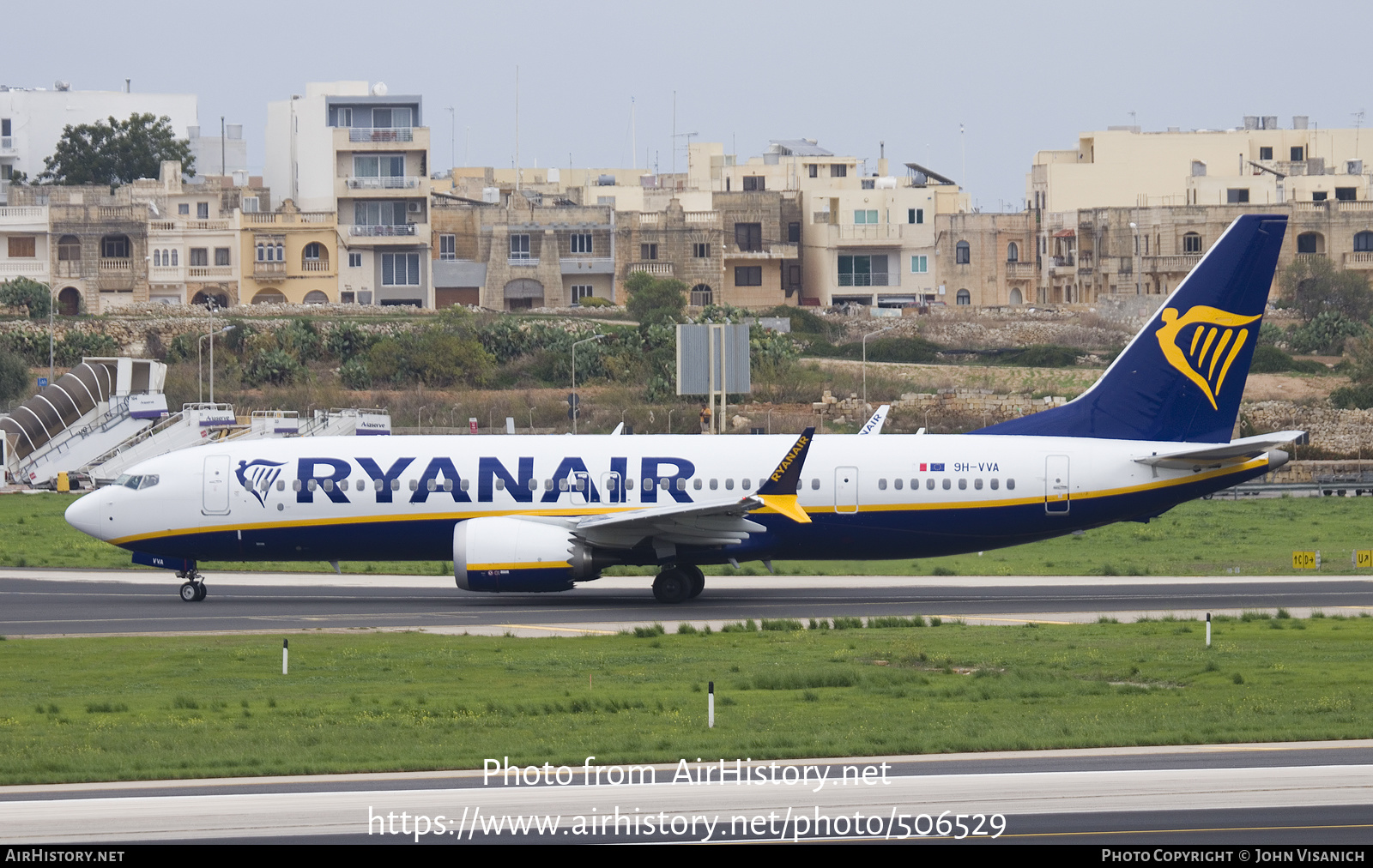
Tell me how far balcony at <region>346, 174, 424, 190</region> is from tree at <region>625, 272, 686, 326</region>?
58.0 ft

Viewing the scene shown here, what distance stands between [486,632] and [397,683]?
22.8 ft

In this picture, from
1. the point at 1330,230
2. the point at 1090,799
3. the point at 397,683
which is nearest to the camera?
the point at 1090,799

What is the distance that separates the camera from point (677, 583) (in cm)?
3869

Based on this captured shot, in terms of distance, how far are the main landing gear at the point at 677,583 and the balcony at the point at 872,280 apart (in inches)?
4080

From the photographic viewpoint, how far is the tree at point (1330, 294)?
409 ft

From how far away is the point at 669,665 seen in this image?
2831cm

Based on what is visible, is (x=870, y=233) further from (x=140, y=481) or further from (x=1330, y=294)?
(x=140, y=481)

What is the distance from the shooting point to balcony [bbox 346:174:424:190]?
123 metres

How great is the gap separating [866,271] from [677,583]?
4129 inches

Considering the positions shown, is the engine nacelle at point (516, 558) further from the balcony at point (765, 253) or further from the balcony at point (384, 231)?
the balcony at point (765, 253)

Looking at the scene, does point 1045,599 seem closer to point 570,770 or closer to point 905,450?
point 905,450

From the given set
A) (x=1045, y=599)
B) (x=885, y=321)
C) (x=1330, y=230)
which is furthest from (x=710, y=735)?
(x=1330, y=230)

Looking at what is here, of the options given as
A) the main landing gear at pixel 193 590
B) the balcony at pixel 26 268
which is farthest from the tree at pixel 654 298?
the main landing gear at pixel 193 590

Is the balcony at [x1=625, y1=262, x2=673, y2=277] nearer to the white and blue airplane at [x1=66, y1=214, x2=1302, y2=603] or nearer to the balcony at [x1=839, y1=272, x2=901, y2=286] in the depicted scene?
the balcony at [x1=839, y1=272, x2=901, y2=286]
